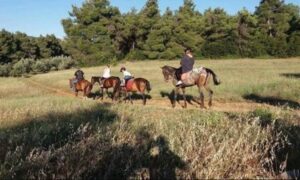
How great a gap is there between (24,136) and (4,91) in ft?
109

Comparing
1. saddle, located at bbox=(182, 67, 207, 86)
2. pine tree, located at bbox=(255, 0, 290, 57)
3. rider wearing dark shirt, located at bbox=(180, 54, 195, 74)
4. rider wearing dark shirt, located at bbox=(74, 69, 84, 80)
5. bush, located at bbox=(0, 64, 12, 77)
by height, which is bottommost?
bush, located at bbox=(0, 64, 12, 77)

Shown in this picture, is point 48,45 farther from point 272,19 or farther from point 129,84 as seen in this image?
point 129,84

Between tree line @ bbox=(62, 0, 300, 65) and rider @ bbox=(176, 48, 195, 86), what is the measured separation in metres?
53.5

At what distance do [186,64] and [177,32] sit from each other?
6102 cm

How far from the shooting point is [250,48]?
76.4 meters

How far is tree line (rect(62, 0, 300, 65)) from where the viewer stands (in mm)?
77438

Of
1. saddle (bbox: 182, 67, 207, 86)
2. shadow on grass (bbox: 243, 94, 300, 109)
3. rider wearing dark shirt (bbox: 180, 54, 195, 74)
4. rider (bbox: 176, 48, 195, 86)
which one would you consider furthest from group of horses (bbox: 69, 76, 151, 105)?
shadow on grass (bbox: 243, 94, 300, 109)

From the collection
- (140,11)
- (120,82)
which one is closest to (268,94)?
(120,82)

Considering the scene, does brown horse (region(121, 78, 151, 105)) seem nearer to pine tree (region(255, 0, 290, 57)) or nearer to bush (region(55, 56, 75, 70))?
pine tree (region(255, 0, 290, 57))

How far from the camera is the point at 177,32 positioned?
83.2m

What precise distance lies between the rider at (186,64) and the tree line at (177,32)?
53.5 m

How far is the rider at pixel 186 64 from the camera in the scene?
22.7 meters

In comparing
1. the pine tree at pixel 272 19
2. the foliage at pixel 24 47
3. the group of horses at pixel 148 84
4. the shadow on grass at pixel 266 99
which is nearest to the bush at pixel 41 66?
the foliage at pixel 24 47

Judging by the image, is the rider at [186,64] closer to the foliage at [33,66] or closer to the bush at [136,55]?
the bush at [136,55]
